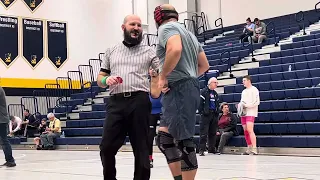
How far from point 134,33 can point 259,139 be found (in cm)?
806

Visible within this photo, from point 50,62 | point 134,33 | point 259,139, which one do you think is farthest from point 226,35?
point 134,33

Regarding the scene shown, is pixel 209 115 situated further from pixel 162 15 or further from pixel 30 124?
pixel 30 124

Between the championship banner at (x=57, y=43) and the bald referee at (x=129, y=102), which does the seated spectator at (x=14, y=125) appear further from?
the bald referee at (x=129, y=102)

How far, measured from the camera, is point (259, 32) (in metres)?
19.6

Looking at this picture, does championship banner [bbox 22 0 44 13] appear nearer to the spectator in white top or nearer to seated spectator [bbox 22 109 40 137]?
seated spectator [bbox 22 109 40 137]

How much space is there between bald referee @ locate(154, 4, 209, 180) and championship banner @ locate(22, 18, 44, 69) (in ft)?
61.0

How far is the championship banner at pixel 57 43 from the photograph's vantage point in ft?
75.6

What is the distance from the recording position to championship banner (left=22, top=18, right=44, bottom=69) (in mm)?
22219

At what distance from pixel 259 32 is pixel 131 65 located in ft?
50.9

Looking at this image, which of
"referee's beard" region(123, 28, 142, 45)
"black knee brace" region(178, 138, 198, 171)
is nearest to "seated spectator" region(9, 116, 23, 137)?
"referee's beard" region(123, 28, 142, 45)

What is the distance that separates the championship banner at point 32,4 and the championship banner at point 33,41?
0.55m

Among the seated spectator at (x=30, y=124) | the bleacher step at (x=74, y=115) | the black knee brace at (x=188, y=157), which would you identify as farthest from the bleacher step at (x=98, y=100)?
the black knee brace at (x=188, y=157)

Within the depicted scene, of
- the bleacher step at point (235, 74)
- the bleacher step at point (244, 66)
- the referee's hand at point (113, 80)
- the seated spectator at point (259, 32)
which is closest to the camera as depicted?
the referee's hand at point (113, 80)

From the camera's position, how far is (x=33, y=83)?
22.3 m
